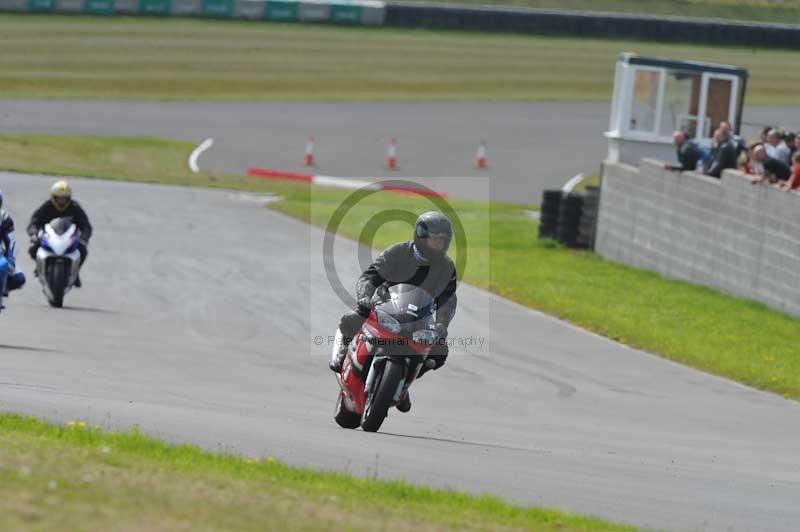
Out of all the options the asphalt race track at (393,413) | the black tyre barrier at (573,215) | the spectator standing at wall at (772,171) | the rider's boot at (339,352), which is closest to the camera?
the asphalt race track at (393,413)

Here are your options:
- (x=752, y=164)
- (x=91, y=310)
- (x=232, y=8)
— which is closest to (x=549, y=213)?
(x=752, y=164)

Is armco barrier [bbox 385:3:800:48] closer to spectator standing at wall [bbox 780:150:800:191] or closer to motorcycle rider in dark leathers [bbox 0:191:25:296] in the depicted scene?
spectator standing at wall [bbox 780:150:800:191]

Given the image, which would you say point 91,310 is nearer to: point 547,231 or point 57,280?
point 57,280

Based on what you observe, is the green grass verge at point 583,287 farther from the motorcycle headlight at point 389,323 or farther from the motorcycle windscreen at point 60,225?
the motorcycle headlight at point 389,323

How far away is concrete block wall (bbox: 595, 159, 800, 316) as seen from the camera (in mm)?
20141

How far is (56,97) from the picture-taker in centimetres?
4691

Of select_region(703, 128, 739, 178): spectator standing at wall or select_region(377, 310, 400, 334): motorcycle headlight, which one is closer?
select_region(377, 310, 400, 334): motorcycle headlight

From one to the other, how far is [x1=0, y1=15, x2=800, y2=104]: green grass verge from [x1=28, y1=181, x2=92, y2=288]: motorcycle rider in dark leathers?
3054cm

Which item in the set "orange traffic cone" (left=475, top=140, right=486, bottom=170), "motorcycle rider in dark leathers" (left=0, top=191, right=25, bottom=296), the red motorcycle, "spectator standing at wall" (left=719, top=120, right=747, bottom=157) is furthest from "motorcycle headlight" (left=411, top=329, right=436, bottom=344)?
"orange traffic cone" (left=475, top=140, right=486, bottom=170)

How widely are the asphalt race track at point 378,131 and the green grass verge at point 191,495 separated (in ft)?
92.8

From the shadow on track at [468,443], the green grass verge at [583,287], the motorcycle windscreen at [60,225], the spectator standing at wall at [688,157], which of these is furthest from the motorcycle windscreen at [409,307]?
the spectator standing at wall at [688,157]

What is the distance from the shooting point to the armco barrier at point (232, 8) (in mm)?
54875

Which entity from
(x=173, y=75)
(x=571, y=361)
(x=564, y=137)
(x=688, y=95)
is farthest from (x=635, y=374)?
(x=173, y=75)

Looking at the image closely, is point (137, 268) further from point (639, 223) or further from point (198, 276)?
point (639, 223)
